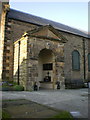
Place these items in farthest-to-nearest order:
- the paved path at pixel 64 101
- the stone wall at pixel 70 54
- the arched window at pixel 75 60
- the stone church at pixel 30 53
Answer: the arched window at pixel 75 60, the stone wall at pixel 70 54, the stone church at pixel 30 53, the paved path at pixel 64 101

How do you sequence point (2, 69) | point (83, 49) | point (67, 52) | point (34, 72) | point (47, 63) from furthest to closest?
point (83, 49)
point (67, 52)
point (47, 63)
point (2, 69)
point (34, 72)

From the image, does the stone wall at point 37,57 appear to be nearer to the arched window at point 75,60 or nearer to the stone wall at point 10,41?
the stone wall at point 10,41

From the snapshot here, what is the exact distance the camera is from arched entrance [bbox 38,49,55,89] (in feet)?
47.6

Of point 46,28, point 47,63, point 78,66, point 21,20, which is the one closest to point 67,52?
point 78,66

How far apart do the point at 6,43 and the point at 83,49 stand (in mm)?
11956

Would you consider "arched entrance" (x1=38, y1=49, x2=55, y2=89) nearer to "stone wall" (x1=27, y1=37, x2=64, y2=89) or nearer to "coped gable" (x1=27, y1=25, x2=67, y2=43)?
"stone wall" (x1=27, y1=37, x2=64, y2=89)

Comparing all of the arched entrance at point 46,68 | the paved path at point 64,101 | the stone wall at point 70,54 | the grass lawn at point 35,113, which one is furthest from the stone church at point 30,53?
the grass lawn at point 35,113

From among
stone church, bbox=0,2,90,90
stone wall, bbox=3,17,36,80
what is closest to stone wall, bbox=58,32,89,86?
stone church, bbox=0,2,90,90

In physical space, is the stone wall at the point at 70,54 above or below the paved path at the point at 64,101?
above

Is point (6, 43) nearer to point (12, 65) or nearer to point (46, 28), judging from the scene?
point (12, 65)

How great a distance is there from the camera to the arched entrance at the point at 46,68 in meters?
14.5

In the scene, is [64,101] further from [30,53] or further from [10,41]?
[10,41]

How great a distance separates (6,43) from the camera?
13961 mm

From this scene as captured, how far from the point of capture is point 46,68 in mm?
15383
